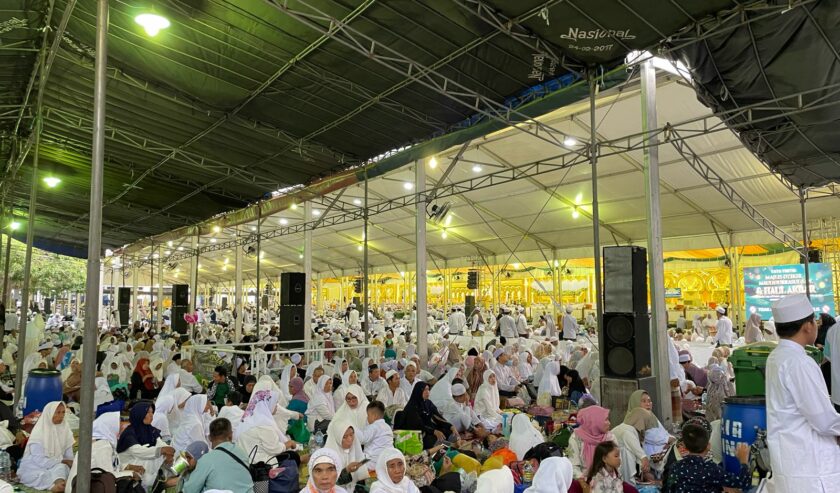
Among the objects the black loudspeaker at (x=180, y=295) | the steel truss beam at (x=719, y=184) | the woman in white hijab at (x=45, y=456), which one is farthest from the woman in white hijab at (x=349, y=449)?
the black loudspeaker at (x=180, y=295)

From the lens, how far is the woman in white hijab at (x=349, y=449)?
16.5 feet

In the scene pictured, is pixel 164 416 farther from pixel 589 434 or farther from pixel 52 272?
pixel 52 272

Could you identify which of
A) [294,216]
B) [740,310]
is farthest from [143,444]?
[740,310]

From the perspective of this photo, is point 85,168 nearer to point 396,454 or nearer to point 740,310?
point 396,454

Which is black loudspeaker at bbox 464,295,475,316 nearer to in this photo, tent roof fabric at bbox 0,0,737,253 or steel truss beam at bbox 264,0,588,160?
tent roof fabric at bbox 0,0,737,253

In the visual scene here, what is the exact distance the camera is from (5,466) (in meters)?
5.37

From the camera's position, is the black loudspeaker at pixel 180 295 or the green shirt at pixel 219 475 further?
the black loudspeaker at pixel 180 295

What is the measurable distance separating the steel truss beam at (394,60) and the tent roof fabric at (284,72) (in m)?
0.08

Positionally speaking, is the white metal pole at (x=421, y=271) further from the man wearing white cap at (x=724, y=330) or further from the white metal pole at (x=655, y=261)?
the man wearing white cap at (x=724, y=330)

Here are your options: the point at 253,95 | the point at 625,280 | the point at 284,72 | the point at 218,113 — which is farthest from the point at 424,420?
the point at 218,113

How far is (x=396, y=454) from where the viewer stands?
369 centimetres

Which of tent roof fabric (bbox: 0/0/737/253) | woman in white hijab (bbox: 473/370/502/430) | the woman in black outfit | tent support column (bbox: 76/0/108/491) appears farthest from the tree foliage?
tent support column (bbox: 76/0/108/491)

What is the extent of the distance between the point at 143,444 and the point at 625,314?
211 inches

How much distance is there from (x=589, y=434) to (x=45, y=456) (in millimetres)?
4614
